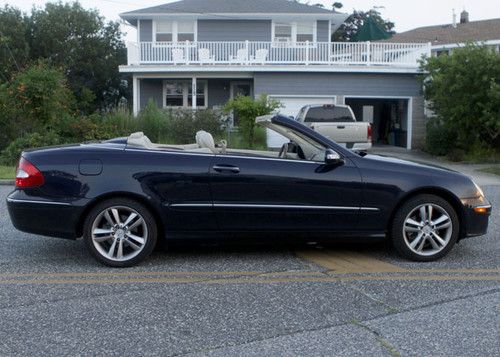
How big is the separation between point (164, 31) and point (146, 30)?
0.77 metres

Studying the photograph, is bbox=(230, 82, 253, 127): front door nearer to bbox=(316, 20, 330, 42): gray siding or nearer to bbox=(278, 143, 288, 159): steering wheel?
bbox=(316, 20, 330, 42): gray siding

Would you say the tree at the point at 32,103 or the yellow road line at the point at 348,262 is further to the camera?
the tree at the point at 32,103

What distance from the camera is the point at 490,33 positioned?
34.1 m

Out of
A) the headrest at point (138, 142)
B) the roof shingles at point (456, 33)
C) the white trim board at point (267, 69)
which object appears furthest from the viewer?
the roof shingles at point (456, 33)

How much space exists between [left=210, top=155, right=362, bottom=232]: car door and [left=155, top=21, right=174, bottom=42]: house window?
24070 mm

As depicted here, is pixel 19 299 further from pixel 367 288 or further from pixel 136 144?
pixel 367 288

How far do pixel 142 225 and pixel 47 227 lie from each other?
0.93 metres

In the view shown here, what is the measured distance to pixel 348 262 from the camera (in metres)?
7.03

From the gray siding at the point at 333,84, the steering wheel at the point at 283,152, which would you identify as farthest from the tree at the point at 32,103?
the steering wheel at the point at 283,152

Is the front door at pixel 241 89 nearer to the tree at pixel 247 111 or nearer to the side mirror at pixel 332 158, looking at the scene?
the tree at pixel 247 111

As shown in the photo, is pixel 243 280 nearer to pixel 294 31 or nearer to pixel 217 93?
pixel 217 93

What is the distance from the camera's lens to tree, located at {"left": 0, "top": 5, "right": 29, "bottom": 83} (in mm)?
37156

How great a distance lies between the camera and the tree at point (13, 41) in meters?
37.2

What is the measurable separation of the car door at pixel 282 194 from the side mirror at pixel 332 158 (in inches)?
1.9
